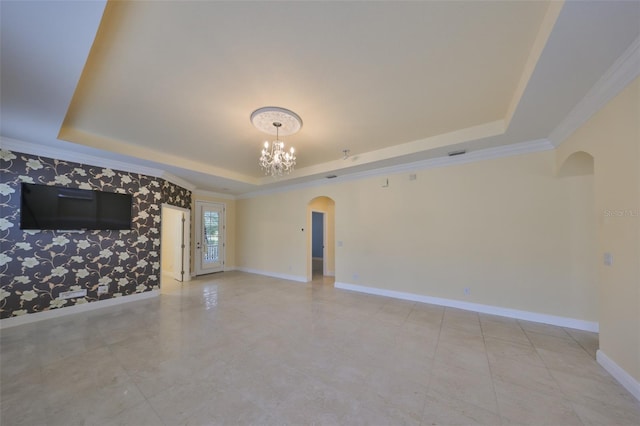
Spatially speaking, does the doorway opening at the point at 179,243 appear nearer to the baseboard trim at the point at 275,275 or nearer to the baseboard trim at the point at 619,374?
the baseboard trim at the point at 275,275

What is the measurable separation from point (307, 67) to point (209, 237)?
6745 mm

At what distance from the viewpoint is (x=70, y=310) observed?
3842mm

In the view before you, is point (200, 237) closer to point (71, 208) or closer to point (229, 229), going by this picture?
point (229, 229)

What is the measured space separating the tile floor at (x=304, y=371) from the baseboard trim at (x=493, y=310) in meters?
0.19

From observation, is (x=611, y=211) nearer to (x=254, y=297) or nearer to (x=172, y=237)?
(x=254, y=297)

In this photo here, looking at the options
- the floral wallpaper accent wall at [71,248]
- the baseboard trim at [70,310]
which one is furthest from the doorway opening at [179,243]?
the baseboard trim at [70,310]

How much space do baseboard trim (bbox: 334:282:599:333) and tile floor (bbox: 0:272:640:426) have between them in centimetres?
19

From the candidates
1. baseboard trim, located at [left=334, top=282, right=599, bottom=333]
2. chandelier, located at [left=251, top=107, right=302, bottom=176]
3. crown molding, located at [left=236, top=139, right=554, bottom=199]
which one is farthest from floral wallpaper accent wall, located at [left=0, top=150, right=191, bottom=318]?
baseboard trim, located at [left=334, top=282, right=599, bottom=333]

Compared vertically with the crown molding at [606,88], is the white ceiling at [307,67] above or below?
above

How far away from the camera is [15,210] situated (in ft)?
11.3

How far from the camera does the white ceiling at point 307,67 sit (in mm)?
1590

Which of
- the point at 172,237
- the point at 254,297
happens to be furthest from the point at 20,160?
the point at 254,297

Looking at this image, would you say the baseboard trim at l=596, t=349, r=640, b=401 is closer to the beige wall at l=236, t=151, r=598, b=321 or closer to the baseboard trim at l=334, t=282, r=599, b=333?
the baseboard trim at l=334, t=282, r=599, b=333

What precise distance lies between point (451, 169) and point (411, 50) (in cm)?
286
